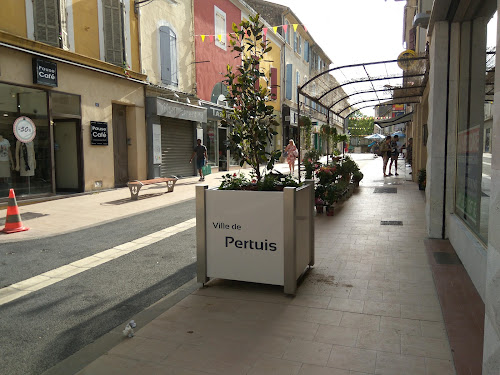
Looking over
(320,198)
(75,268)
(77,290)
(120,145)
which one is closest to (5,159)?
(120,145)

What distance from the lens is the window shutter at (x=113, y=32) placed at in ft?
41.5

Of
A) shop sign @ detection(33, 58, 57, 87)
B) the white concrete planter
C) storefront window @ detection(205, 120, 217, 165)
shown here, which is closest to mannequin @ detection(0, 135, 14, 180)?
shop sign @ detection(33, 58, 57, 87)

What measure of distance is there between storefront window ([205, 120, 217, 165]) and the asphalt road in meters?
13.0

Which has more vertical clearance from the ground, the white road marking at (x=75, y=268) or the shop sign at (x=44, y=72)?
the shop sign at (x=44, y=72)

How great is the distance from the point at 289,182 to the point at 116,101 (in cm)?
1079

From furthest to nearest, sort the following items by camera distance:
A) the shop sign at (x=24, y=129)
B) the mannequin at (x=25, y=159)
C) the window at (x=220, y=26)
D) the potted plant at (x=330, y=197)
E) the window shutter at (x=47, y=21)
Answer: the window at (x=220, y=26), the window shutter at (x=47, y=21), the mannequin at (x=25, y=159), the shop sign at (x=24, y=129), the potted plant at (x=330, y=197)

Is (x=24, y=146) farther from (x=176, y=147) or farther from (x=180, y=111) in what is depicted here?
(x=176, y=147)

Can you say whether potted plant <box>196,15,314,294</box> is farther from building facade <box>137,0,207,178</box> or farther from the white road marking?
building facade <box>137,0,207,178</box>

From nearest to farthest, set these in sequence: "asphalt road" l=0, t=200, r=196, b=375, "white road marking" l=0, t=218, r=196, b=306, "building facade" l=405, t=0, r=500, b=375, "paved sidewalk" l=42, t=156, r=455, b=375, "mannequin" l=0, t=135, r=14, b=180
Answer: "paved sidewalk" l=42, t=156, r=455, b=375 → "asphalt road" l=0, t=200, r=196, b=375 → "building facade" l=405, t=0, r=500, b=375 → "white road marking" l=0, t=218, r=196, b=306 → "mannequin" l=0, t=135, r=14, b=180

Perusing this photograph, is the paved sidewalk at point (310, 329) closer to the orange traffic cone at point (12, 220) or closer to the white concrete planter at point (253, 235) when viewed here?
the white concrete planter at point (253, 235)

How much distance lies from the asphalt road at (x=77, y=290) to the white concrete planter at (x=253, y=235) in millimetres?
714

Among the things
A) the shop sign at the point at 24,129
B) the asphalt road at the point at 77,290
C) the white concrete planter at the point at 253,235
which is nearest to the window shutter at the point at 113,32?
the shop sign at the point at 24,129

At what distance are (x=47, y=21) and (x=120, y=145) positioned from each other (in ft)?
15.4

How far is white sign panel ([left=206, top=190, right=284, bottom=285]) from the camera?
152 inches
